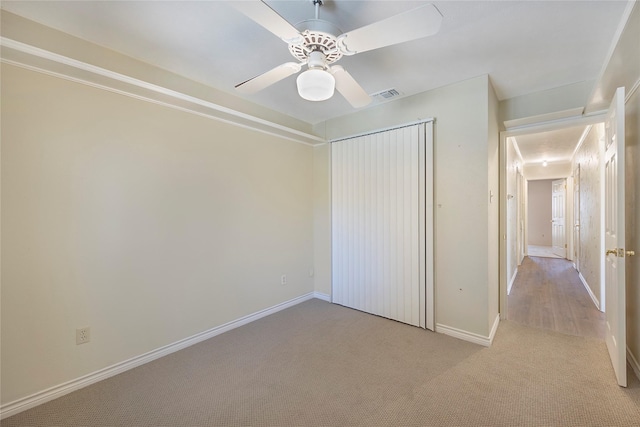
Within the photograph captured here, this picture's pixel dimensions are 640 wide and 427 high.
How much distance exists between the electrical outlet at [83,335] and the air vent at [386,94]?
11.0 ft

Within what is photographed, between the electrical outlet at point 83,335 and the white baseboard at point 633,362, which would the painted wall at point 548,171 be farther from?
the electrical outlet at point 83,335

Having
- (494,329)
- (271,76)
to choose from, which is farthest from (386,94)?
(494,329)

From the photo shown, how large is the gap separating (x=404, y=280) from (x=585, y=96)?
2524 millimetres

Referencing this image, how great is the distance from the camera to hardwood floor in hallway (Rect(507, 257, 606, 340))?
3010 mm

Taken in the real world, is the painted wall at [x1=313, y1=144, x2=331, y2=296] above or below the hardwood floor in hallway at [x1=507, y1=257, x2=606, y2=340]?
above

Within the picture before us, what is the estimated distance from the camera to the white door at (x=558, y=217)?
25.3ft

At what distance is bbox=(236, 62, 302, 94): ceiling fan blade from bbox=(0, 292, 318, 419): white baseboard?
7.71ft

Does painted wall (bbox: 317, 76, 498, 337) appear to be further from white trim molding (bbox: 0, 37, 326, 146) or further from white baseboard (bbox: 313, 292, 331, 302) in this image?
white trim molding (bbox: 0, 37, 326, 146)

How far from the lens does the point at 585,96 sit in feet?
8.53

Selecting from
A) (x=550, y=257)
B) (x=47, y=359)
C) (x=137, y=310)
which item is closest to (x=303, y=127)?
(x=137, y=310)

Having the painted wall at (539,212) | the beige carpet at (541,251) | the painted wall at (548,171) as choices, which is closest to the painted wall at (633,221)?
the painted wall at (548,171)

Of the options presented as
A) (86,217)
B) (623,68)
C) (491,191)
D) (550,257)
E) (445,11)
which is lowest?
(550,257)

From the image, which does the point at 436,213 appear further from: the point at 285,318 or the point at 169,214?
the point at 169,214

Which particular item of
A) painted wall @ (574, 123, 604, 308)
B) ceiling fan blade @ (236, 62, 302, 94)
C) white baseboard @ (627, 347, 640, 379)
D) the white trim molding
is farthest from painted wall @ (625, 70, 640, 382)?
the white trim molding
